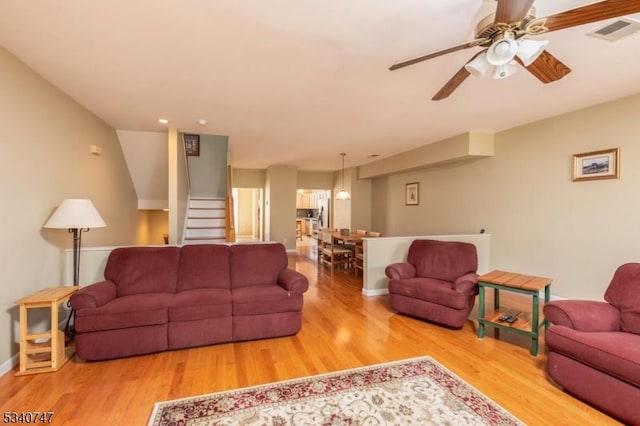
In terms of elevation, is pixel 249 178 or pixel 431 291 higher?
pixel 249 178

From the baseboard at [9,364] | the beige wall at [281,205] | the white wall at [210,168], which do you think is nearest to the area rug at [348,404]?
the baseboard at [9,364]

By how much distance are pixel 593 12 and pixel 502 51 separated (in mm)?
384

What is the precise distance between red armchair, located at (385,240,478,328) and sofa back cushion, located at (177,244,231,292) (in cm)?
205

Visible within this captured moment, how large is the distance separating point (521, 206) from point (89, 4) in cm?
531

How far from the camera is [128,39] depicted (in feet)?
6.77

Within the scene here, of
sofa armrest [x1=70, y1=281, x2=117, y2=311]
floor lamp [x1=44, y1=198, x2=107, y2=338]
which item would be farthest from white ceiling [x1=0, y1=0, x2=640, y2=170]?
sofa armrest [x1=70, y1=281, x2=117, y2=311]

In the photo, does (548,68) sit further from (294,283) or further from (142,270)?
(142,270)

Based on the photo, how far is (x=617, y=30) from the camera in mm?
1948

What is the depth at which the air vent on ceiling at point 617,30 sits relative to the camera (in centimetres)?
187

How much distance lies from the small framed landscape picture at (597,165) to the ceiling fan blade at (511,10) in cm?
313

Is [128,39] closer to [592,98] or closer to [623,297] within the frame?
[623,297]

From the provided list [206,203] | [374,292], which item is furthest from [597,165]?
[206,203]

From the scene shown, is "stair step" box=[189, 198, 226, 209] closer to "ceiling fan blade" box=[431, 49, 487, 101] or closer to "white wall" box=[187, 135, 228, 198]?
"white wall" box=[187, 135, 228, 198]

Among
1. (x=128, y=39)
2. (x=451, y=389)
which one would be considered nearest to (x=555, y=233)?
(x=451, y=389)
